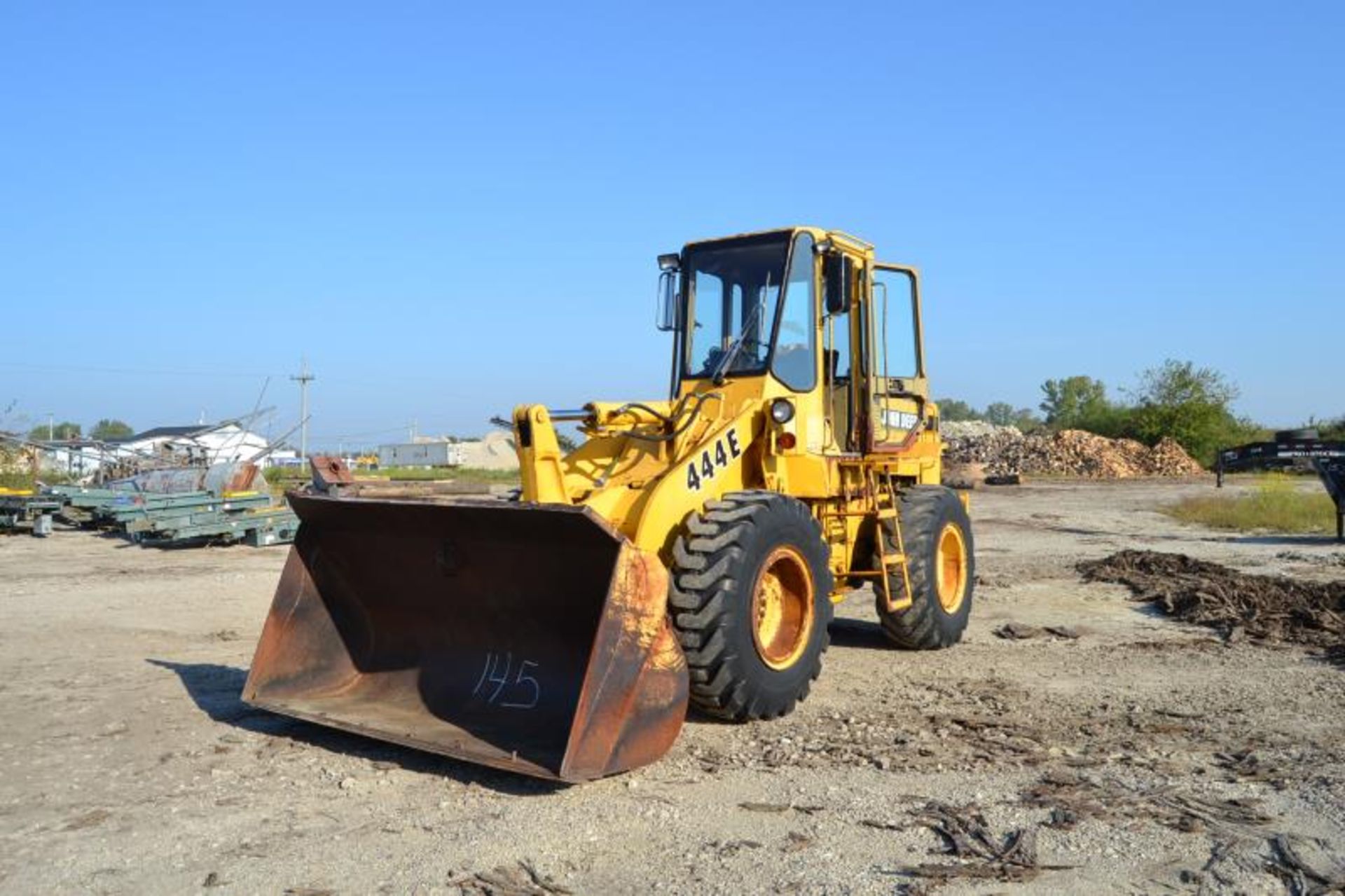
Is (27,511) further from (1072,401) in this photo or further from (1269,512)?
(1072,401)

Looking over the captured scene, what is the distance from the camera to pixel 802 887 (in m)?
3.95

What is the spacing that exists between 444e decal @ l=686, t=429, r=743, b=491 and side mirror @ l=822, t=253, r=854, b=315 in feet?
3.83

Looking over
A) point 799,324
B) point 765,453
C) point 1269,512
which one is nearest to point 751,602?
point 765,453

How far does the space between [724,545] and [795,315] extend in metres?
2.27

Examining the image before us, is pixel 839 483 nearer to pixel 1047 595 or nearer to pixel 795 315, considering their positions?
pixel 795 315

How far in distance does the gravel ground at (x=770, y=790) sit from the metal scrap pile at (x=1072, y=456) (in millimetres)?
33608

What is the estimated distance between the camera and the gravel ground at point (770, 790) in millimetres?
4113

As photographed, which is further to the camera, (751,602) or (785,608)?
(785,608)

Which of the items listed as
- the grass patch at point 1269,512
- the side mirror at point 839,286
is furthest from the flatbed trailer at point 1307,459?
the side mirror at point 839,286

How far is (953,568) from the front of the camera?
9.16 metres

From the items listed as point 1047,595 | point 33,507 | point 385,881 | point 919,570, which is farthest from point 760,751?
point 33,507

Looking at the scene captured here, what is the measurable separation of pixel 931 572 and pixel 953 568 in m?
0.99

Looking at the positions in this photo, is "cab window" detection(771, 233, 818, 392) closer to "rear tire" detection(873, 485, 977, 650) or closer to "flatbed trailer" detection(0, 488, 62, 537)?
"rear tire" detection(873, 485, 977, 650)

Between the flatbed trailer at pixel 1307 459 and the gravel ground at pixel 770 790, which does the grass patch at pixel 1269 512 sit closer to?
the flatbed trailer at pixel 1307 459
